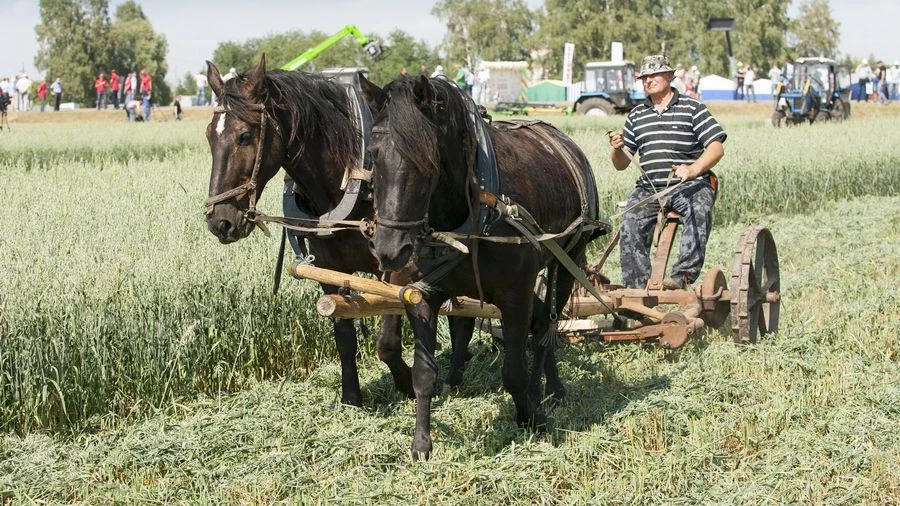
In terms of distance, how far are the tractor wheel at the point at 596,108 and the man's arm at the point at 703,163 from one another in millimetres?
37559

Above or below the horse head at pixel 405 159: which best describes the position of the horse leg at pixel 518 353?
below

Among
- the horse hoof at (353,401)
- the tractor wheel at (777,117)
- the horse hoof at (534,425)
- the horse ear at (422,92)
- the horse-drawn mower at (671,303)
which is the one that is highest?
the horse ear at (422,92)

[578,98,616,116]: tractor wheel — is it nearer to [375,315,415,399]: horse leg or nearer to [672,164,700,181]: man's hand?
[672,164,700,181]: man's hand

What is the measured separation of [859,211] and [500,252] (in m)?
11.6

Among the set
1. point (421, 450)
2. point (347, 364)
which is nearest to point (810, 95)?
point (347, 364)

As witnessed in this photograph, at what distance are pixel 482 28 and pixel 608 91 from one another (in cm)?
4734

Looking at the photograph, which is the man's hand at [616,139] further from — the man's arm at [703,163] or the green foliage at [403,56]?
the green foliage at [403,56]

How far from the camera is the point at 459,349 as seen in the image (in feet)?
23.7

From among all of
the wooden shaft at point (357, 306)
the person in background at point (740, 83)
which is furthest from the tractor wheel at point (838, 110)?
the wooden shaft at point (357, 306)

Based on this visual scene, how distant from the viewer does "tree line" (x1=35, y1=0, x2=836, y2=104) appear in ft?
261

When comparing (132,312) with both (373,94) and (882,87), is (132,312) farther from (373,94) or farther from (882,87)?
(882,87)

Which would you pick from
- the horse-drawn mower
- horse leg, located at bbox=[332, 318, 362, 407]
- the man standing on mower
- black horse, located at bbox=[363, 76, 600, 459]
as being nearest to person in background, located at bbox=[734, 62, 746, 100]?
the horse-drawn mower

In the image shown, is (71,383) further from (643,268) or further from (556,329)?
(643,268)

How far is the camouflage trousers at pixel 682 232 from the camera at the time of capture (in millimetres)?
7582
